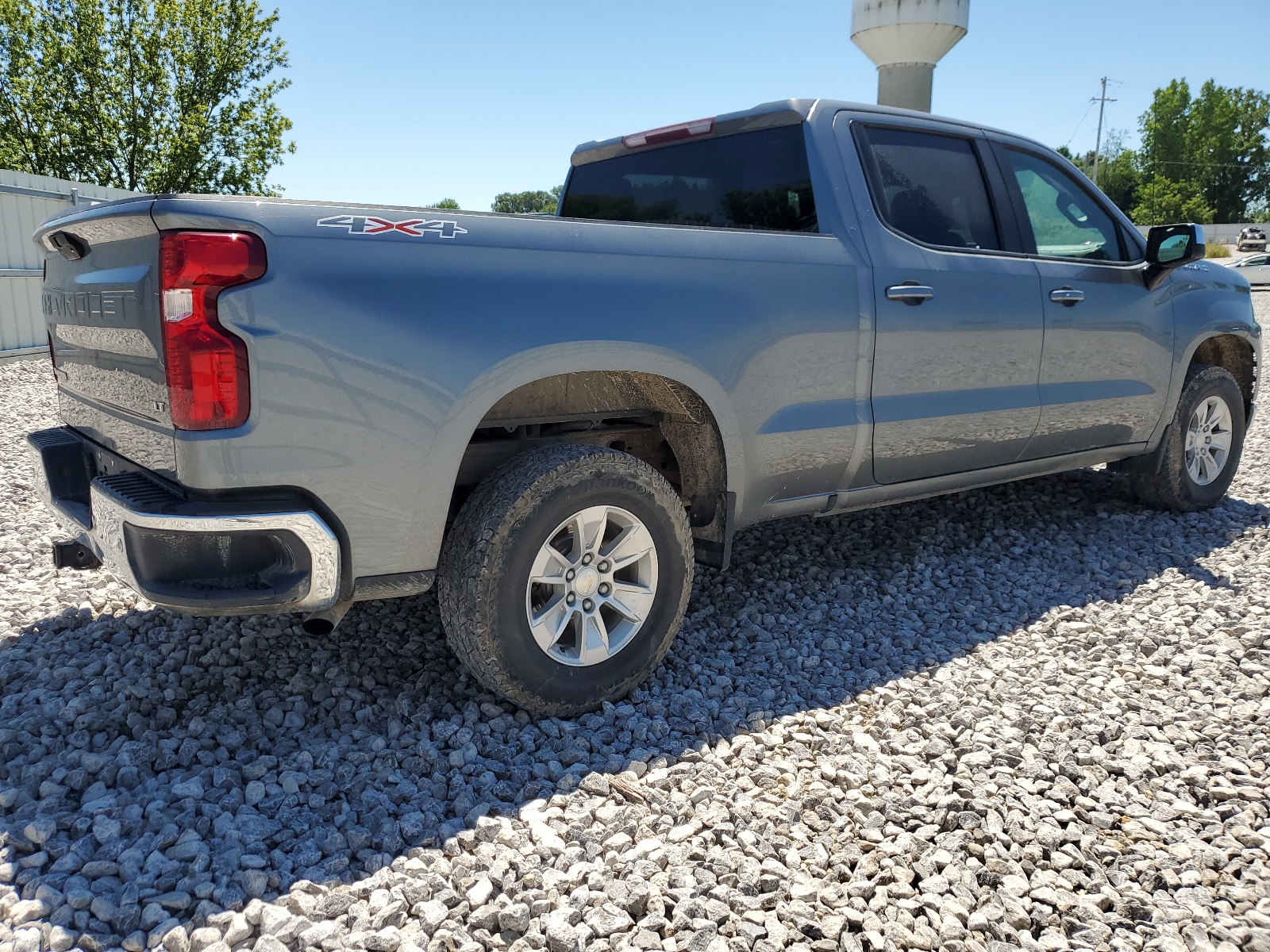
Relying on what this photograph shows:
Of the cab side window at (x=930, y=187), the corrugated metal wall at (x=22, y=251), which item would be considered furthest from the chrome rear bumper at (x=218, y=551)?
the corrugated metal wall at (x=22, y=251)

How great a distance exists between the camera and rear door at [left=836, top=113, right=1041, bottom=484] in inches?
142

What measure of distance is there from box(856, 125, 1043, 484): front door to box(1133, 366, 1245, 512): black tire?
1.44m

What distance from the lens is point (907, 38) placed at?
76.4 ft

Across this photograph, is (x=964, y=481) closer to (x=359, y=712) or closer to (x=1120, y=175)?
(x=359, y=712)

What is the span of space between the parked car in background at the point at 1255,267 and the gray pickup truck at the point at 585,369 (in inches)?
1186

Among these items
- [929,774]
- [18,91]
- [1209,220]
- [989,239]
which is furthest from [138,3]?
[1209,220]

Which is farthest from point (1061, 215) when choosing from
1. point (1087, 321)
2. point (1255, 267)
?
point (1255, 267)

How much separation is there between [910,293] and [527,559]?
185 cm

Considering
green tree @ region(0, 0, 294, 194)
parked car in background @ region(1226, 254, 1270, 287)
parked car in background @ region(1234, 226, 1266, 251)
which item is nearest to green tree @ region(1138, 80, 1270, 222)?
parked car in background @ region(1234, 226, 1266, 251)

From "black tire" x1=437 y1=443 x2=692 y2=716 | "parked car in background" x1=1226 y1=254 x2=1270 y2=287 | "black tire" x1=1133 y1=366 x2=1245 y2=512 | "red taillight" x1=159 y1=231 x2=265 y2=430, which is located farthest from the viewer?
"parked car in background" x1=1226 y1=254 x2=1270 y2=287

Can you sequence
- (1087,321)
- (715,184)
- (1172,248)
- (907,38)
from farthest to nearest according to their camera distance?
(907,38) → (1172,248) → (1087,321) → (715,184)

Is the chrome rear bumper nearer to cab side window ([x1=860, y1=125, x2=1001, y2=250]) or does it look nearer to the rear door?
the rear door

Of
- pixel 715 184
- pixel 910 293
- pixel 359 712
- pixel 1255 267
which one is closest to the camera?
pixel 359 712

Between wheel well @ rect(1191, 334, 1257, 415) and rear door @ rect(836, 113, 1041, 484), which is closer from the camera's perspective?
rear door @ rect(836, 113, 1041, 484)
